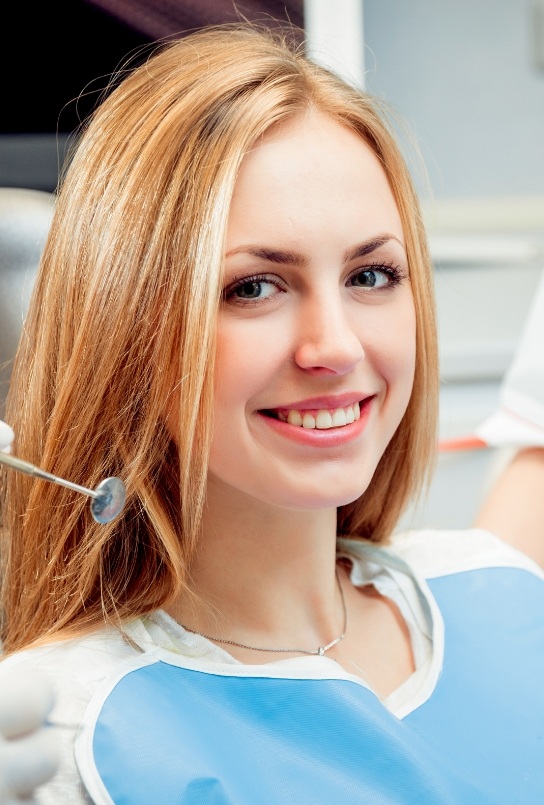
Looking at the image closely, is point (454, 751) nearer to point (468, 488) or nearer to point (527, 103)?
point (468, 488)

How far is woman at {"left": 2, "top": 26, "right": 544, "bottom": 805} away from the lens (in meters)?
0.80

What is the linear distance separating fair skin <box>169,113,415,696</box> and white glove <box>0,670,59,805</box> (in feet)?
0.96

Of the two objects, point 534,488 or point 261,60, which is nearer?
point 261,60

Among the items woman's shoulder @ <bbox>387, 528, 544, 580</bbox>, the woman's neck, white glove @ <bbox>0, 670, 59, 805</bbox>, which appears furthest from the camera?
woman's shoulder @ <bbox>387, 528, 544, 580</bbox>

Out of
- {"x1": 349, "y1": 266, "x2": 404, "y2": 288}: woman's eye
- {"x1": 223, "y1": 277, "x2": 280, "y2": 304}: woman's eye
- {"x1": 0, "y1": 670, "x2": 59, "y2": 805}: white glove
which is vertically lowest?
{"x1": 0, "y1": 670, "x2": 59, "y2": 805}: white glove

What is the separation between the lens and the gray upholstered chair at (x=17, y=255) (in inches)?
39.1

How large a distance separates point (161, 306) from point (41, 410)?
0.53 feet

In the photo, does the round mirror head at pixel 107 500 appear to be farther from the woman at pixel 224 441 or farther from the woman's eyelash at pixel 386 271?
the woman's eyelash at pixel 386 271

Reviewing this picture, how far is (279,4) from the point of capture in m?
1.39

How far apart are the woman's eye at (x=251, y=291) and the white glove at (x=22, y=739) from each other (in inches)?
14.1

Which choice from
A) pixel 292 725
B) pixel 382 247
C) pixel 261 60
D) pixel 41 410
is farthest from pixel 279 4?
pixel 292 725

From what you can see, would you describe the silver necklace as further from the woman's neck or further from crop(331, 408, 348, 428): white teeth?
crop(331, 408, 348, 428): white teeth

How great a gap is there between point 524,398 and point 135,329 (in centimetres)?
70

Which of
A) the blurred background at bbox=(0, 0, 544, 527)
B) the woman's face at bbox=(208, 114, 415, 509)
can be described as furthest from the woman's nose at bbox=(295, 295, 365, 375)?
the blurred background at bbox=(0, 0, 544, 527)
